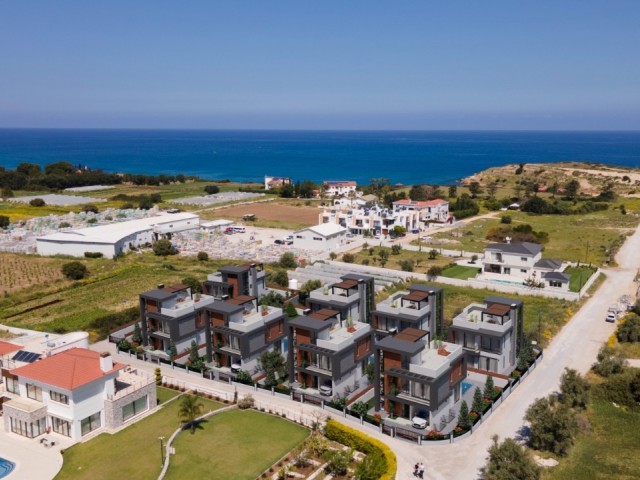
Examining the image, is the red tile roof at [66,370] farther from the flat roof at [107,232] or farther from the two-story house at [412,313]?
the flat roof at [107,232]

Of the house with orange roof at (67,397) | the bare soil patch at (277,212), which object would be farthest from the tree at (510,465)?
the bare soil patch at (277,212)

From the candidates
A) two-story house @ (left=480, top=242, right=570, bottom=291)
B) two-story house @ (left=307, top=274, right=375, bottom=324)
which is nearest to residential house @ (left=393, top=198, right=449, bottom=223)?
two-story house @ (left=480, top=242, right=570, bottom=291)

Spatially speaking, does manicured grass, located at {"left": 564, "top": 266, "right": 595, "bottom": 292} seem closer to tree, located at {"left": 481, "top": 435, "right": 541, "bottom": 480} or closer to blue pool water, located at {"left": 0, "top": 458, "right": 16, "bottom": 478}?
tree, located at {"left": 481, "top": 435, "right": 541, "bottom": 480}

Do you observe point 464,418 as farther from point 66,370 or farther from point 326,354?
point 66,370

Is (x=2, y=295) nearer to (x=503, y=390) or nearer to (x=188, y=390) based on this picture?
(x=188, y=390)

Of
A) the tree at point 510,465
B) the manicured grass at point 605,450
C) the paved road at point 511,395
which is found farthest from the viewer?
the paved road at point 511,395

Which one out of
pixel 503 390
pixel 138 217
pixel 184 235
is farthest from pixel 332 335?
pixel 138 217
